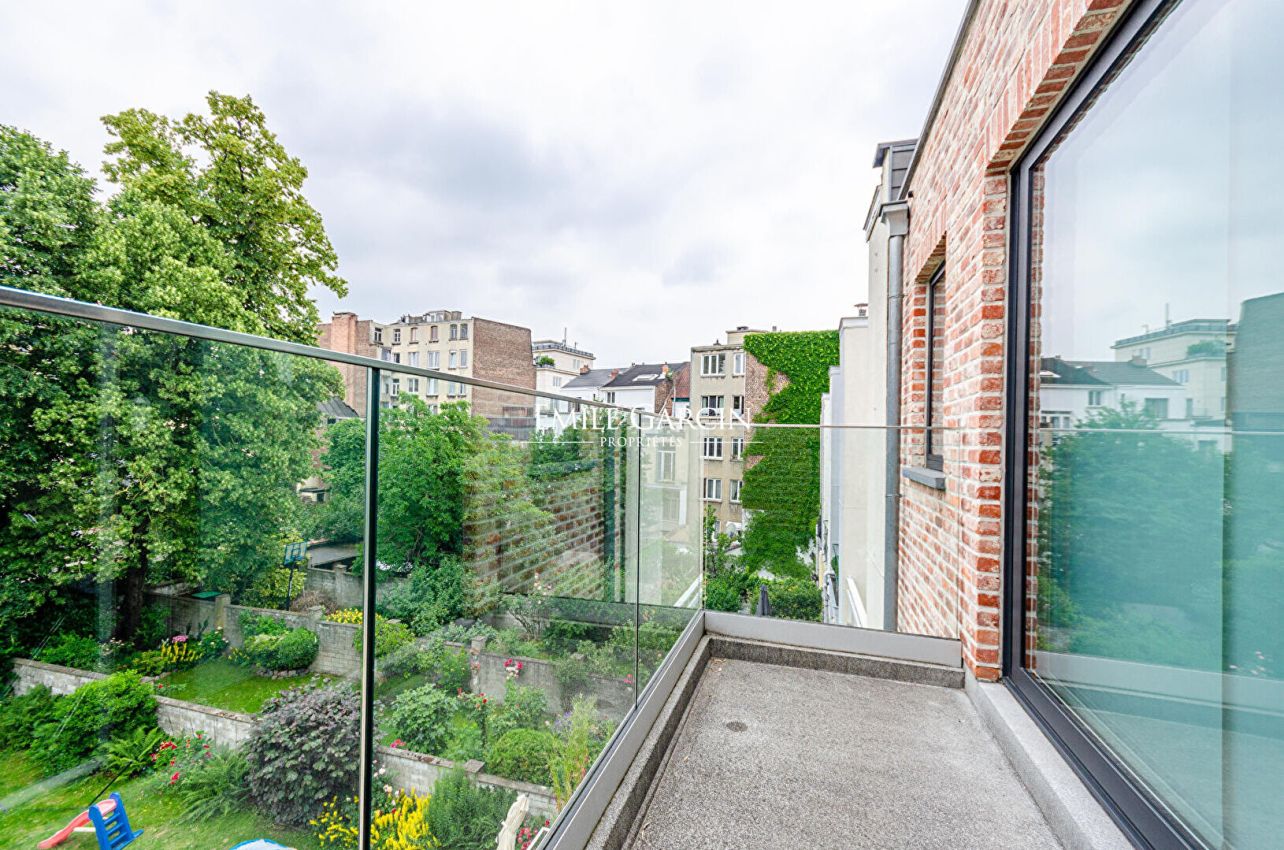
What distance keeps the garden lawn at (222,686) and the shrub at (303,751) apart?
0.02 metres

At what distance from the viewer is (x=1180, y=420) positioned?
1286 millimetres

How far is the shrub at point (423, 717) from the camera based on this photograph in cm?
93

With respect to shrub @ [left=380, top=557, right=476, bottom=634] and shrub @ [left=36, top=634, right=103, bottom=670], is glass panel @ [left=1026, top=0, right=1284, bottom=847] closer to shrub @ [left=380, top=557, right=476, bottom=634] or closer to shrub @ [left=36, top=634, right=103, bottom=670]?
shrub @ [left=380, top=557, right=476, bottom=634]

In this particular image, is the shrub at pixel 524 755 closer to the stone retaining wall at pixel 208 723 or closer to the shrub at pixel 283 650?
the stone retaining wall at pixel 208 723

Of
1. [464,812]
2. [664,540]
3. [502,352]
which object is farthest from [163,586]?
[502,352]

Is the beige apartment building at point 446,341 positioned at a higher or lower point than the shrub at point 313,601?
higher

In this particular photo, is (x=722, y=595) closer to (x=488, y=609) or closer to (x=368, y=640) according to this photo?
(x=488, y=609)

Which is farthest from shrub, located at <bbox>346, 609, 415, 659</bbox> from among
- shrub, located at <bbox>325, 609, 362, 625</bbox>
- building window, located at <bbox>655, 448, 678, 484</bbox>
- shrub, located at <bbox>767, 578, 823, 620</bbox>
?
shrub, located at <bbox>767, 578, 823, 620</bbox>

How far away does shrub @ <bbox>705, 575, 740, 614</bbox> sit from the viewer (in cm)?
336

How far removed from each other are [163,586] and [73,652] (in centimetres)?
9

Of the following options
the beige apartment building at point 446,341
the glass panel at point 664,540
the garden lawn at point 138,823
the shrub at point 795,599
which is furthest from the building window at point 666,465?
the beige apartment building at point 446,341

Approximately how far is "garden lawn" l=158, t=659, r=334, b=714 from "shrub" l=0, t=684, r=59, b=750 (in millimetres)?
102

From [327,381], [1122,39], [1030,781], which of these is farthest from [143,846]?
[1122,39]

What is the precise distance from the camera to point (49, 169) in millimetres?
8344
